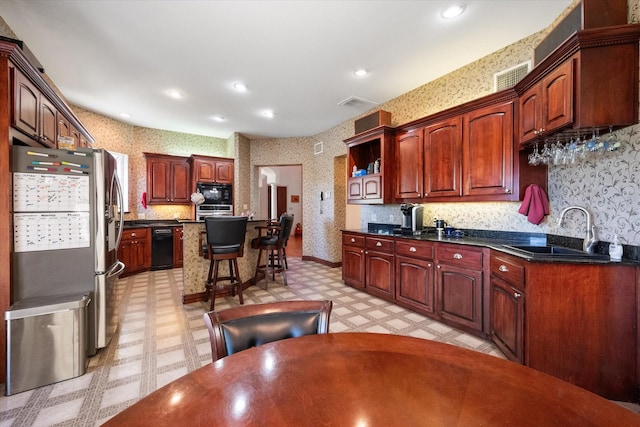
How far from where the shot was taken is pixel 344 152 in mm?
5223

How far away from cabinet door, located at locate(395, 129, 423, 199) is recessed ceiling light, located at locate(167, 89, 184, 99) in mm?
3278

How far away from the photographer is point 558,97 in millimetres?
1906

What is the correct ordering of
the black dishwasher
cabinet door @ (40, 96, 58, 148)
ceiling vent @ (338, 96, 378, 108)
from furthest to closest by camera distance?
the black dishwasher → ceiling vent @ (338, 96, 378, 108) → cabinet door @ (40, 96, 58, 148)

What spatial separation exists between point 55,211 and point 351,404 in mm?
2572

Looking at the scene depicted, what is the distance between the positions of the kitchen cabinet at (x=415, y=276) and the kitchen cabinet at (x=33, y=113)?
12.1 feet

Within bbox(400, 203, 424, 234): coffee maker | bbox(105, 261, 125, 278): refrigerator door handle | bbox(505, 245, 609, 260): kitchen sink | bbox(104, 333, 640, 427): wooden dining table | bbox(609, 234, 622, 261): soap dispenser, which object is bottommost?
bbox(105, 261, 125, 278): refrigerator door handle

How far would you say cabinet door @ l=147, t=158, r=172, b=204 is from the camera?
5.39m

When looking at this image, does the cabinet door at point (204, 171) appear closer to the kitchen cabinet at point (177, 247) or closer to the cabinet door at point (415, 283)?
the kitchen cabinet at point (177, 247)

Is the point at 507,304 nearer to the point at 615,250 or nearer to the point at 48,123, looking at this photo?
the point at 615,250

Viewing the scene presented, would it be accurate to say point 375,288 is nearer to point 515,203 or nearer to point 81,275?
point 515,203

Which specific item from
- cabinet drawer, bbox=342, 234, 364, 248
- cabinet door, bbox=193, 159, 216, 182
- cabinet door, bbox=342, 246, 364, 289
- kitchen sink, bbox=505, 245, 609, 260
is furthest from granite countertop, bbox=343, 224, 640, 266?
cabinet door, bbox=193, 159, 216, 182

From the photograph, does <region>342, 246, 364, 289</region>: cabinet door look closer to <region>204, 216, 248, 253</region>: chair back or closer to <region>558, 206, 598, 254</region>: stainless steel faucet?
<region>204, 216, 248, 253</region>: chair back

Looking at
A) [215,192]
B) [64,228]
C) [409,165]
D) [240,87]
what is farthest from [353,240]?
[215,192]

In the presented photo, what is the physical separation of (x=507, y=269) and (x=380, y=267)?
1589mm
